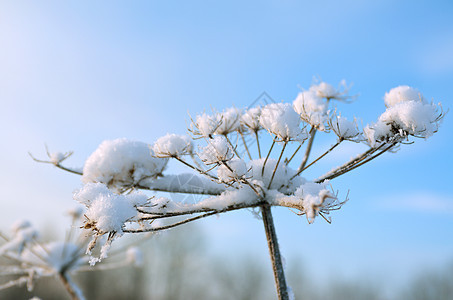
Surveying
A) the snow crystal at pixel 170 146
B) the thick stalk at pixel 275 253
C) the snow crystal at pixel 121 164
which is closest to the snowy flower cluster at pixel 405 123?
the thick stalk at pixel 275 253

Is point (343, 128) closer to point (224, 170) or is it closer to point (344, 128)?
point (344, 128)

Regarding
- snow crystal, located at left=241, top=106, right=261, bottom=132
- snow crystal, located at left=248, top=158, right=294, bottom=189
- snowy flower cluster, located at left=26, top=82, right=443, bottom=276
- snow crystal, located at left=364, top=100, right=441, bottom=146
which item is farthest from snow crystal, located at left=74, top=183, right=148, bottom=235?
snow crystal, located at left=364, top=100, right=441, bottom=146

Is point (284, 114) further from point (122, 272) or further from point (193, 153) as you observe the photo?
point (122, 272)

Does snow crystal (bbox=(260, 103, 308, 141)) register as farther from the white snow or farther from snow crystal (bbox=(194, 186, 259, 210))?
the white snow

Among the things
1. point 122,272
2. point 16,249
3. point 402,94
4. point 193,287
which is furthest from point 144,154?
point 122,272

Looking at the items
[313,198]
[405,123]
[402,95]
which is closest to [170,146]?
[313,198]

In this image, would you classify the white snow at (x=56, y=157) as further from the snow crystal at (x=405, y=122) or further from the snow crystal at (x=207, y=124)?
the snow crystal at (x=405, y=122)
